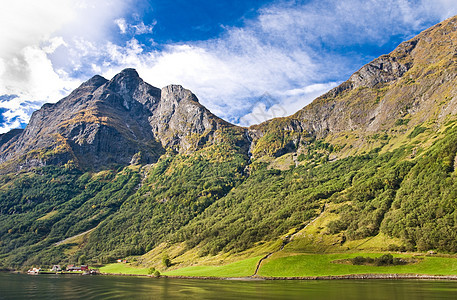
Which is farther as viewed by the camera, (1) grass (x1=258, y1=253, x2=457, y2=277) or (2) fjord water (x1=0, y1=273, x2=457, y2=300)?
(1) grass (x1=258, y1=253, x2=457, y2=277)

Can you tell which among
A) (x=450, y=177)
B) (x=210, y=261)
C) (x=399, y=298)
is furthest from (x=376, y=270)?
(x=210, y=261)

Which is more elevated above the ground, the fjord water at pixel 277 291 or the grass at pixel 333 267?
the fjord water at pixel 277 291

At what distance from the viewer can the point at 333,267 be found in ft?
419

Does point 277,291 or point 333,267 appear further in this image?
point 333,267

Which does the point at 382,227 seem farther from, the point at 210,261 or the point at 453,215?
the point at 210,261

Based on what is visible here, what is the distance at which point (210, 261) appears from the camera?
19275cm

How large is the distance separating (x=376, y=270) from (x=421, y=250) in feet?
88.3

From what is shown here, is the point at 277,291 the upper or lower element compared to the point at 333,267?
upper

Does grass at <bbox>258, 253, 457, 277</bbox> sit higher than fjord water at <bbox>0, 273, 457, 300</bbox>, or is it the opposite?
fjord water at <bbox>0, 273, 457, 300</bbox>

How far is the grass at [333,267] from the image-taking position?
109 m

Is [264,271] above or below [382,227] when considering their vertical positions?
below

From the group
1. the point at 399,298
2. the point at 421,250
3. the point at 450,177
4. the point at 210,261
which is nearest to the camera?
the point at 399,298

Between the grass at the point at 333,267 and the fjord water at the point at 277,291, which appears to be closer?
the fjord water at the point at 277,291

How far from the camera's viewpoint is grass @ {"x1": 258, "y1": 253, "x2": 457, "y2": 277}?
109 metres
